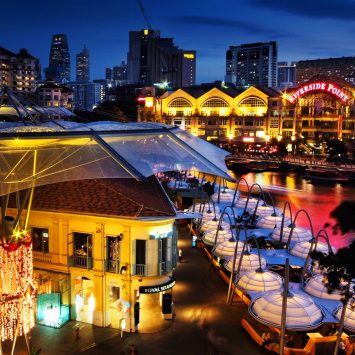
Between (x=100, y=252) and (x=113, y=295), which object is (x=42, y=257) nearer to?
(x=100, y=252)

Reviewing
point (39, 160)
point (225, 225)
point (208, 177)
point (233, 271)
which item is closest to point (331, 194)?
point (208, 177)

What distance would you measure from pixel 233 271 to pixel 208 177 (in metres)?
50.4

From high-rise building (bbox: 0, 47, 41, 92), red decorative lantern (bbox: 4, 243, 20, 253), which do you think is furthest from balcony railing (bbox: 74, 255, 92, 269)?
high-rise building (bbox: 0, 47, 41, 92)

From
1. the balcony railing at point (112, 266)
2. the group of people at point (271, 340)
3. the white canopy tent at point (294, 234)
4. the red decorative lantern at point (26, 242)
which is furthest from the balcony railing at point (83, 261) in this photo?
the white canopy tent at point (294, 234)

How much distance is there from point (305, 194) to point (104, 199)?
148 ft

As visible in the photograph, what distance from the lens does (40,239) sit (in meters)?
20.1

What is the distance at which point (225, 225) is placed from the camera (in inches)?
1203

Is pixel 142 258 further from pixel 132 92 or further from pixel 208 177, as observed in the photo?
pixel 132 92

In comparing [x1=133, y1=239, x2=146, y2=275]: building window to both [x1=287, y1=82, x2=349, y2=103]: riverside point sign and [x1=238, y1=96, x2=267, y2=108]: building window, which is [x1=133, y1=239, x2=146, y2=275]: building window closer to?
[x1=287, y1=82, x2=349, y2=103]: riverside point sign

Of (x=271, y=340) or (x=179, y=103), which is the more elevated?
(x=179, y=103)

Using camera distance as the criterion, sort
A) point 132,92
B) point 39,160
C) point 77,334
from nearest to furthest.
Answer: point 39,160, point 77,334, point 132,92

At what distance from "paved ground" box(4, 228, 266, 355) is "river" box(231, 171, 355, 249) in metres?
19.2

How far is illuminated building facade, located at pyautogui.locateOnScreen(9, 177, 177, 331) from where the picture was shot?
1869cm

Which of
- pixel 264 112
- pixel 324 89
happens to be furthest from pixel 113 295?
pixel 264 112
